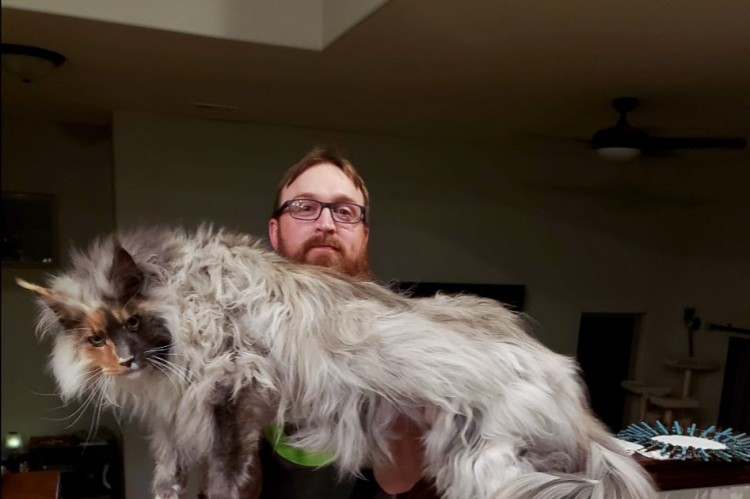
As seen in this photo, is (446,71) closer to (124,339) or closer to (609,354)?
(609,354)

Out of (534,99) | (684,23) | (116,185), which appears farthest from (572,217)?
(116,185)

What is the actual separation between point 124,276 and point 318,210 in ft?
1.30

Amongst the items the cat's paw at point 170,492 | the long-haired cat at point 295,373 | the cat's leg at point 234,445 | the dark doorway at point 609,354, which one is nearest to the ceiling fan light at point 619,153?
the dark doorway at point 609,354

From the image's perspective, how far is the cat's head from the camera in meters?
0.71

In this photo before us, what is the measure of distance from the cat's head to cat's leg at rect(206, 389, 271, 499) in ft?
0.36

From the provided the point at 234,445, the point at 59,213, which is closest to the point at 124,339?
the point at 234,445

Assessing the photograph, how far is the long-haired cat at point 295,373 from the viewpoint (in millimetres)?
711

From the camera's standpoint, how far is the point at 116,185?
6.02ft

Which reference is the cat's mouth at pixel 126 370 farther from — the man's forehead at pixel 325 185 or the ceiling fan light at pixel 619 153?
the ceiling fan light at pixel 619 153

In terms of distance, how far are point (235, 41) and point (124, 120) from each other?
0.66 meters

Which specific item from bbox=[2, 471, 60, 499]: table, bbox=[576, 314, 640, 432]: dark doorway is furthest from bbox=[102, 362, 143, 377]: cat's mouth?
bbox=[576, 314, 640, 432]: dark doorway

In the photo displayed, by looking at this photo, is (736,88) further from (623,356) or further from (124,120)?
(124,120)

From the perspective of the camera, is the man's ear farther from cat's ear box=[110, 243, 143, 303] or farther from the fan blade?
the fan blade

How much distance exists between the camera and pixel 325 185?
3.46ft
